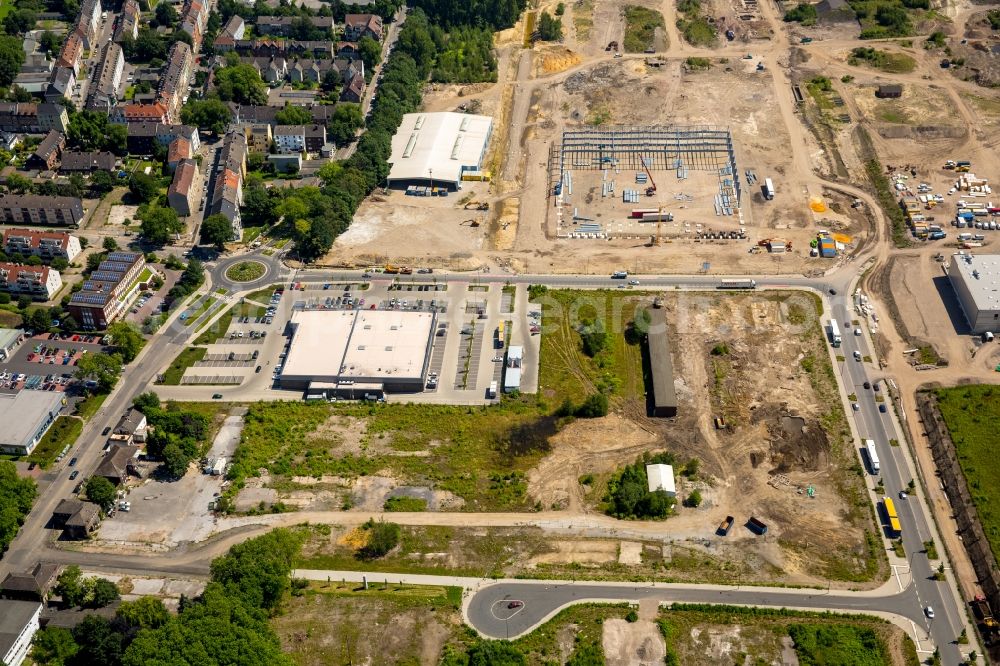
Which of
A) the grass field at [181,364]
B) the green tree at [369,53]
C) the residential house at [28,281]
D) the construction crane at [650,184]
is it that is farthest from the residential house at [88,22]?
the construction crane at [650,184]

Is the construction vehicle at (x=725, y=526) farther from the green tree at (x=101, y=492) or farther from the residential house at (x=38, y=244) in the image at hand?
the residential house at (x=38, y=244)

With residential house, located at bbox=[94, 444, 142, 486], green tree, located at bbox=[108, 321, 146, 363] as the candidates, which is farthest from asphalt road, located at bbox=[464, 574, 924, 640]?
green tree, located at bbox=[108, 321, 146, 363]

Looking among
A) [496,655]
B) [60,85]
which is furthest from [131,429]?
[60,85]

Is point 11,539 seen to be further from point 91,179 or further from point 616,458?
point 91,179

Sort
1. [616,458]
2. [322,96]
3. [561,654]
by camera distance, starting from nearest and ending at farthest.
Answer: [561,654]
[616,458]
[322,96]

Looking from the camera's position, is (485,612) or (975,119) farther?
(975,119)

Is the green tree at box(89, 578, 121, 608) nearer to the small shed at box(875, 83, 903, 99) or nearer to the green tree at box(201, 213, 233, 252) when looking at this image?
the green tree at box(201, 213, 233, 252)

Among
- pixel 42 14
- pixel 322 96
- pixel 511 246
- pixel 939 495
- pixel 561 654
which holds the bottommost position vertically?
pixel 561 654

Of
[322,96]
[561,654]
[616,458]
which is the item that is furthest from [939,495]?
[322,96]
